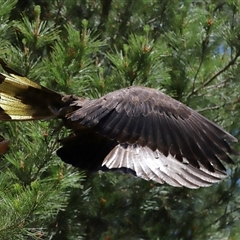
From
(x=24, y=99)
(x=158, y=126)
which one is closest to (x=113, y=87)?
(x=24, y=99)

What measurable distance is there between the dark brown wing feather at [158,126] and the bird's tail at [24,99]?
115mm

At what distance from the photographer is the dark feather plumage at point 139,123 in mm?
1974

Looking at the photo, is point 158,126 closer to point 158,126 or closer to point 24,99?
point 158,126

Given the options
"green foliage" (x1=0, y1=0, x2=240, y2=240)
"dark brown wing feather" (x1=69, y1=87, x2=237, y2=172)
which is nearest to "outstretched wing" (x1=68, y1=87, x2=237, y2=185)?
"dark brown wing feather" (x1=69, y1=87, x2=237, y2=172)

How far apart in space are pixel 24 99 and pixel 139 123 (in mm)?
357

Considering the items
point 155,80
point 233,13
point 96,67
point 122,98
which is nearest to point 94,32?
point 96,67

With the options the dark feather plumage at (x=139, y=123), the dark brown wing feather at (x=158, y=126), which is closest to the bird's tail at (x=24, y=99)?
the dark feather plumage at (x=139, y=123)

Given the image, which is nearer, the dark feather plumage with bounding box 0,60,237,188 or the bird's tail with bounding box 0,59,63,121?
the dark feather plumage with bounding box 0,60,237,188

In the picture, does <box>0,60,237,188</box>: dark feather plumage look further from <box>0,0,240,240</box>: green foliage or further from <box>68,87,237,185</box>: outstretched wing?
<box>0,0,240,240</box>: green foliage

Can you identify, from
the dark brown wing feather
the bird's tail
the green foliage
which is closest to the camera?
the dark brown wing feather

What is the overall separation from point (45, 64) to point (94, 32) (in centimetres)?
38

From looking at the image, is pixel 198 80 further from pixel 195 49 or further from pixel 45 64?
pixel 45 64

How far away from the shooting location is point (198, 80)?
10.1 ft

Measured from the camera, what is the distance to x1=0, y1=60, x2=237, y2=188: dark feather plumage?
1974 mm
